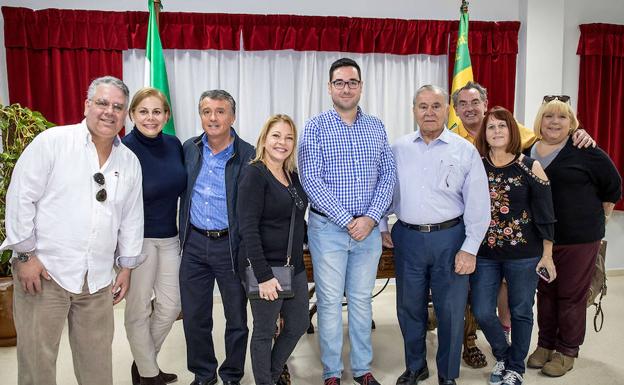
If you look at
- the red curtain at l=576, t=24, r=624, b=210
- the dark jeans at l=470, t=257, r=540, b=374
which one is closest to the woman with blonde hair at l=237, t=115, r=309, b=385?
the dark jeans at l=470, t=257, r=540, b=374

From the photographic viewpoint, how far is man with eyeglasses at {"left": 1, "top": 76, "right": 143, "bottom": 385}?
6.07ft

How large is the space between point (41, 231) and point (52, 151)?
0.30 m

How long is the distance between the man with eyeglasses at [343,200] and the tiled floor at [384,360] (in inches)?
19.3

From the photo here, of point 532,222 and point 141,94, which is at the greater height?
point 141,94

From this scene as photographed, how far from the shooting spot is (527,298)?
2.51 m

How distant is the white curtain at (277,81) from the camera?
13.9ft

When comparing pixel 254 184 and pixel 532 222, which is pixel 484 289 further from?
pixel 254 184

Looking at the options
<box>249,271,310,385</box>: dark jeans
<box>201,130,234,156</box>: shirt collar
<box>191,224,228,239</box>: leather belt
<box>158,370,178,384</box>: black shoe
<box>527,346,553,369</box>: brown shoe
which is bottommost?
<box>158,370,178,384</box>: black shoe

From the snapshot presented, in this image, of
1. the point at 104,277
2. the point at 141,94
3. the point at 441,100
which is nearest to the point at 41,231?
the point at 104,277

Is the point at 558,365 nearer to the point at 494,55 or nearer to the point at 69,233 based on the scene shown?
the point at 69,233

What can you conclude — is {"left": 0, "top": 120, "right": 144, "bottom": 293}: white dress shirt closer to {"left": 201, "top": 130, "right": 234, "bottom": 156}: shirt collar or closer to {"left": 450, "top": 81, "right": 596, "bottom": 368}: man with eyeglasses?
{"left": 201, "top": 130, "right": 234, "bottom": 156}: shirt collar

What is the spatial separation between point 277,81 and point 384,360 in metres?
2.46

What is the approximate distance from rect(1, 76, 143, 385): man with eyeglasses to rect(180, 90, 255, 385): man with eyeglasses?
1.36 feet

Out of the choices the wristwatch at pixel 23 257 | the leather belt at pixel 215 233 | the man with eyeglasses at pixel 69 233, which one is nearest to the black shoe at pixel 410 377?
the leather belt at pixel 215 233
